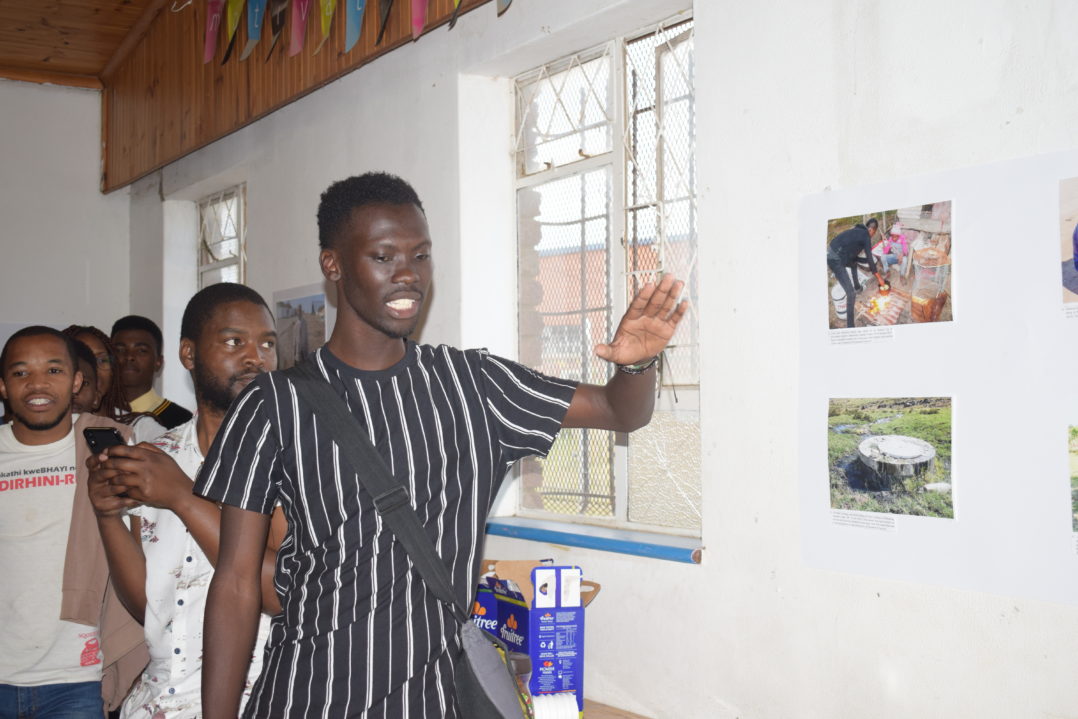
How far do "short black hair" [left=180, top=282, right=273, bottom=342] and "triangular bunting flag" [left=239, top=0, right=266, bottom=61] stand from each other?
10.6 feet

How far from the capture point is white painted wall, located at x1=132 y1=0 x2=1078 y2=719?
2174 millimetres

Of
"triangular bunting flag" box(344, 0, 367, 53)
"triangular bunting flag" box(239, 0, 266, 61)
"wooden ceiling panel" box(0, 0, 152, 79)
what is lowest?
"triangular bunting flag" box(344, 0, 367, 53)

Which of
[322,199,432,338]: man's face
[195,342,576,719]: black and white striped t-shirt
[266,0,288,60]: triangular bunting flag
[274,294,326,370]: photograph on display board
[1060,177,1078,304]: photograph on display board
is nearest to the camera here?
[195,342,576,719]: black and white striped t-shirt

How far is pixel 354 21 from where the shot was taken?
4285 millimetres

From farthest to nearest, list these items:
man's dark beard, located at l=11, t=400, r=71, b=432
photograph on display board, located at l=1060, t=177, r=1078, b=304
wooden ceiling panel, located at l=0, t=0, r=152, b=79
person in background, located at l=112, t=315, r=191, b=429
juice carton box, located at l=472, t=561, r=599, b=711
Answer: wooden ceiling panel, located at l=0, t=0, r=152, b=79 < person in background, located at l=112, t=315, r=191, b=429 < juice carton box, located at l=472, t=561, r=599, b=711 < man's dark beard, located at l=11, t=400, r=71, b=432 < photograph on display board, located at l=1060, t=177, r=1078, b=304

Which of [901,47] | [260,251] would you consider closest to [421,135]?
[260,251]

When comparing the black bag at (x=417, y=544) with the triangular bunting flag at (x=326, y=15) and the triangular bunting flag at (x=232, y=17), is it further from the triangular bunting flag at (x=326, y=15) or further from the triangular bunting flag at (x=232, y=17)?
the triangular bunting flag at (x=232, y=17)

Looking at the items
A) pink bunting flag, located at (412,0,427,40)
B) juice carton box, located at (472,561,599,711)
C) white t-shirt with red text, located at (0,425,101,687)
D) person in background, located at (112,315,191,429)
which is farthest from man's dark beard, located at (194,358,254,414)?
person in background, located at (112,315,191,429)

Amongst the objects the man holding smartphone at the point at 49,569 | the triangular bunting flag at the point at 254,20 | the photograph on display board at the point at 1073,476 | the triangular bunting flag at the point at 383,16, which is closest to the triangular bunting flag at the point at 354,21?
the triangular bunting flag at the point at 383,16

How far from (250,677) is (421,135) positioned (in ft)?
8.52

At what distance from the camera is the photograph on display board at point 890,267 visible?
230 centimetres

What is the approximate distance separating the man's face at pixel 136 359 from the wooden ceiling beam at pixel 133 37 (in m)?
2.64

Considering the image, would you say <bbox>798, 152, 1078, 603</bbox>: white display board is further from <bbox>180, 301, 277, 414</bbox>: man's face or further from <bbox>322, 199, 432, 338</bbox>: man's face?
<bbox>180, 301, 277, 414</bbox>: man's face

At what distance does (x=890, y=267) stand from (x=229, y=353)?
1.57 m
